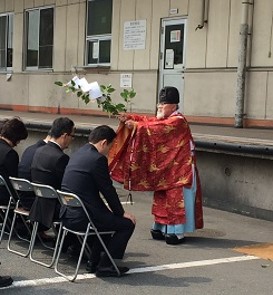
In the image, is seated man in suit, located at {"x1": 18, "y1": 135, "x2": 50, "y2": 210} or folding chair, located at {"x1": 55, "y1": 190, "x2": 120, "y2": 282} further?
seated man in suit, located at {"x1": 18, "y1": 135, "x2": 50, "y2": 210}

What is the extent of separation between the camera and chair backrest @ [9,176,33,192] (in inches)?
233

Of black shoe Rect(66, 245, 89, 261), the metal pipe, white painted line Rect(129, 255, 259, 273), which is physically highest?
the metal pipe

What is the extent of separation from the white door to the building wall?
159mm

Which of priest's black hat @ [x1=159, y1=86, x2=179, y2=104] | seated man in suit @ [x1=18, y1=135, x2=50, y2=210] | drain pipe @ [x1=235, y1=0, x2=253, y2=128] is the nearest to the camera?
seated man in suit @ [x1=18, y1=135, x2=50, y2=210]

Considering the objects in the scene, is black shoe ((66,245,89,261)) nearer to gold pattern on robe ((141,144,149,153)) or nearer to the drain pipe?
gold pattern on robe ((141,144,149,153))

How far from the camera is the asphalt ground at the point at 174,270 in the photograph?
511cm

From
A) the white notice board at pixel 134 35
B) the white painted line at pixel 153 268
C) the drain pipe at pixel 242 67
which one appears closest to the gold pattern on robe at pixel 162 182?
the white painted line at pixel 153 268

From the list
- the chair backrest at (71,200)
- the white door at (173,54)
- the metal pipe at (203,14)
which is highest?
Result: the metal pipe at (203,14)

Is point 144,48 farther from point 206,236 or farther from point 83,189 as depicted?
point 83,189

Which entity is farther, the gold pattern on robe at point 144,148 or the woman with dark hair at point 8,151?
the gold pattern on robe at point 144,148

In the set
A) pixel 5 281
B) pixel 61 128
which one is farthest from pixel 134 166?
pixel 5 281

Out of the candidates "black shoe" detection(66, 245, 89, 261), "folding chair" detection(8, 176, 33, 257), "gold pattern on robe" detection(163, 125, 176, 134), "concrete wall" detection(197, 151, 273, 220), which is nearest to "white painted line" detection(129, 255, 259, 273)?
"black shoe" detection(66, 245, 89, 261)

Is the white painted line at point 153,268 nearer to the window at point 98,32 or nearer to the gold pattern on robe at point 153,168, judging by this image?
the gold pattern on robe at point 153,168

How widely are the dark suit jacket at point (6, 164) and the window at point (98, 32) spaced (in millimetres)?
9525
